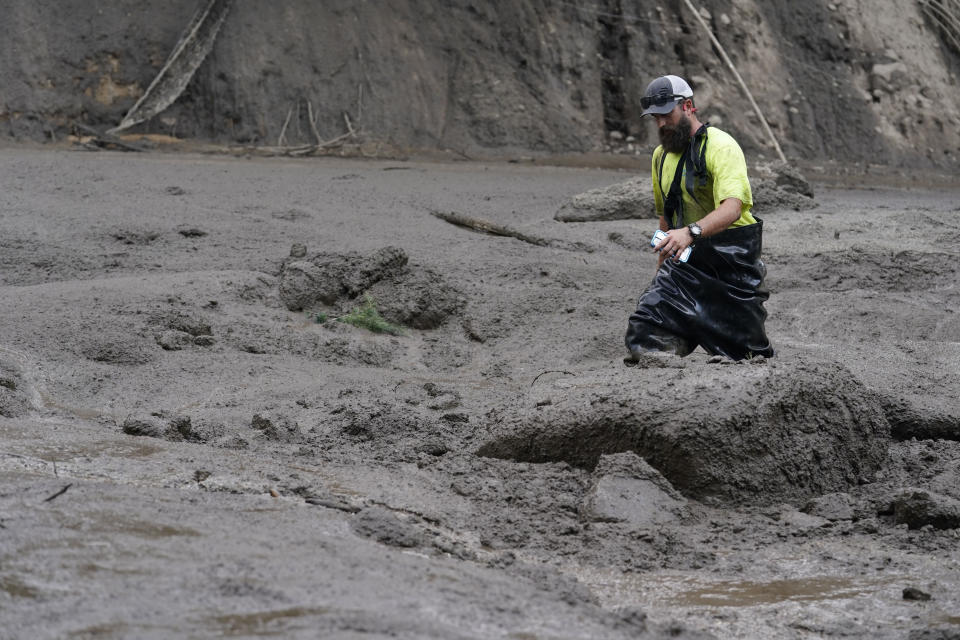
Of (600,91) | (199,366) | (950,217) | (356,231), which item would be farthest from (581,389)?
(600,91)

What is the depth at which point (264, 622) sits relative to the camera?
2.33m

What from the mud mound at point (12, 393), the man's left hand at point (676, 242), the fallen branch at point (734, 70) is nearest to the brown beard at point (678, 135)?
the man's left hand at point (676, 242)

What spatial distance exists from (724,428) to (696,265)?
1.37m

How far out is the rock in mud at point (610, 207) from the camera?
9.13 metres

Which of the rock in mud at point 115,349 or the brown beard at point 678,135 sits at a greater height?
the brown beard at point 678,135

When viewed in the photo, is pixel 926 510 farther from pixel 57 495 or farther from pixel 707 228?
pixel 57 495

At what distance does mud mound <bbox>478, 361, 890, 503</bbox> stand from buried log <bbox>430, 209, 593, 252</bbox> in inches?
149

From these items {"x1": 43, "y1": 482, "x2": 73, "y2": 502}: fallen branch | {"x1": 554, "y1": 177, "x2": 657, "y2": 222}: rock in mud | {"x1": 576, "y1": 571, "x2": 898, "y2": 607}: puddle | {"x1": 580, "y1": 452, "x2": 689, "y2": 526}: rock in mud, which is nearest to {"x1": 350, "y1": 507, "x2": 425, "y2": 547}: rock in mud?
{"x1": 576, "y1": 571, "x2": 898, "y2": 607}: puddle

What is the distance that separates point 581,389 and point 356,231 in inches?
154

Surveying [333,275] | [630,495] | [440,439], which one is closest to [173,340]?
[333,275]

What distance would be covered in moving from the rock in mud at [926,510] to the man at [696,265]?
1.55m

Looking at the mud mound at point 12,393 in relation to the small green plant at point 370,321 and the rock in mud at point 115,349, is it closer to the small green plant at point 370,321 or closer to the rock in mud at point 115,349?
the rock in mud at point 115,349

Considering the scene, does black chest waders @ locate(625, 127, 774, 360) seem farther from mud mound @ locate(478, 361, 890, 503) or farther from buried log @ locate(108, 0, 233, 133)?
buried log @ locate(108, 0, 233, 133)

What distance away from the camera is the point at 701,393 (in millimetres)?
4020
